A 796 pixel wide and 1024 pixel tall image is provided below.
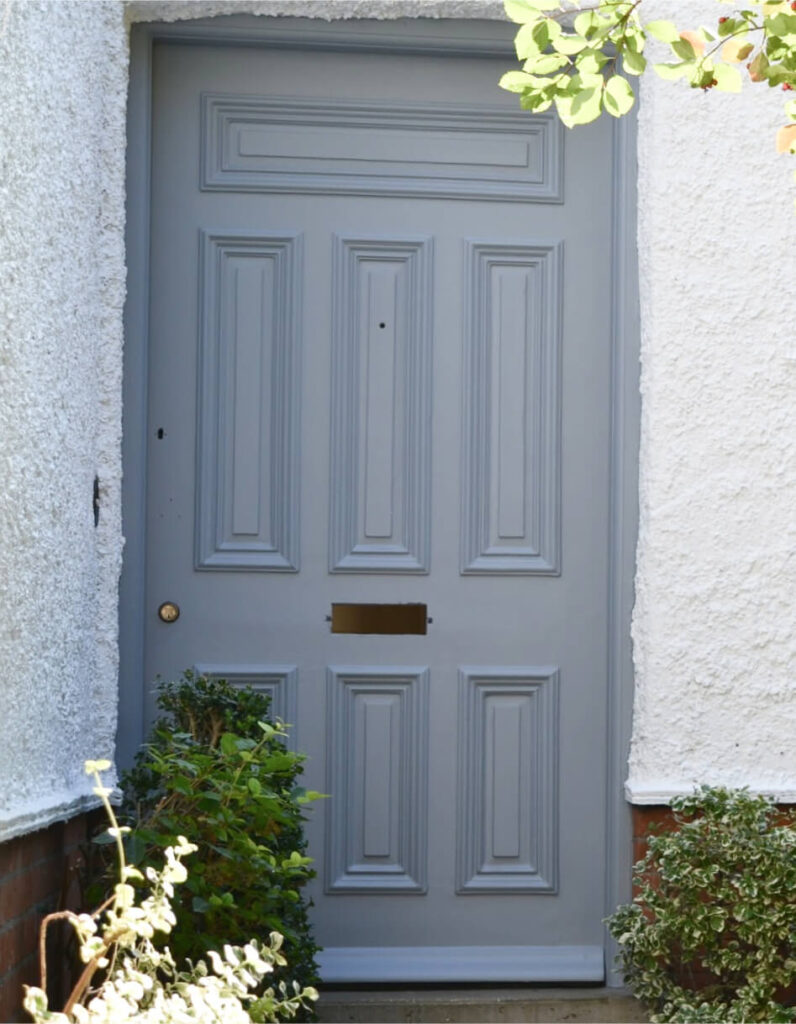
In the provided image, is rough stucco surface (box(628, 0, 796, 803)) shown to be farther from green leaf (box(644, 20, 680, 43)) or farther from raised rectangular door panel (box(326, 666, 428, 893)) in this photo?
green leaf (box(644, 20, 680, 43))

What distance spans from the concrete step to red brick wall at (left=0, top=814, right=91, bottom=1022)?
78 cm

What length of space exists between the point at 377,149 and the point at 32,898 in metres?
2.27

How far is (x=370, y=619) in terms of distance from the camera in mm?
4117

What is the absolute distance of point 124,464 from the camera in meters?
3.99

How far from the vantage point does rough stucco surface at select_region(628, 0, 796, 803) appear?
13.0 feet

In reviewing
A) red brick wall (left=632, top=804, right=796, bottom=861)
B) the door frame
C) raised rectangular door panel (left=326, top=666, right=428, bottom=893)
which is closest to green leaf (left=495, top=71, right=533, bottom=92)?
the door frame

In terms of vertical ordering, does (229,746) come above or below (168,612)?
below

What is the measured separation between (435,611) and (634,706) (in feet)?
2.04

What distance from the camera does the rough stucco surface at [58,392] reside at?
3.16 m

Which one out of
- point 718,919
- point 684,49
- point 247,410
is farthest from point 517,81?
point 718,919

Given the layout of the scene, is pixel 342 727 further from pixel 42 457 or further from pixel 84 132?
pixel 84 132

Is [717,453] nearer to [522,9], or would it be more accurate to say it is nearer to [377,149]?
[377,149]

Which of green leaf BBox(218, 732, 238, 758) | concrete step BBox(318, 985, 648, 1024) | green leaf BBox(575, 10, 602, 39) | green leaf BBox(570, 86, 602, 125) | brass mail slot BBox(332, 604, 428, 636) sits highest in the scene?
green leaf BBox(575, 10, 602, 39)

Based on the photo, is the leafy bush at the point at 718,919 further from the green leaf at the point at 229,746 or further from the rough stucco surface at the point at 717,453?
the green leaf at the point at 229,746
